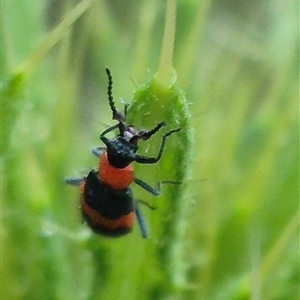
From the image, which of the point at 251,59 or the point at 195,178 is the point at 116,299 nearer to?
the point at 195,178

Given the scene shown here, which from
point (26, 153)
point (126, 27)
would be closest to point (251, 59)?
point (126, 27)

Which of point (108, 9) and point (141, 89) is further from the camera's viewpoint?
point (108, 9)

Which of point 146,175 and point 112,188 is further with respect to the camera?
point 112,188
